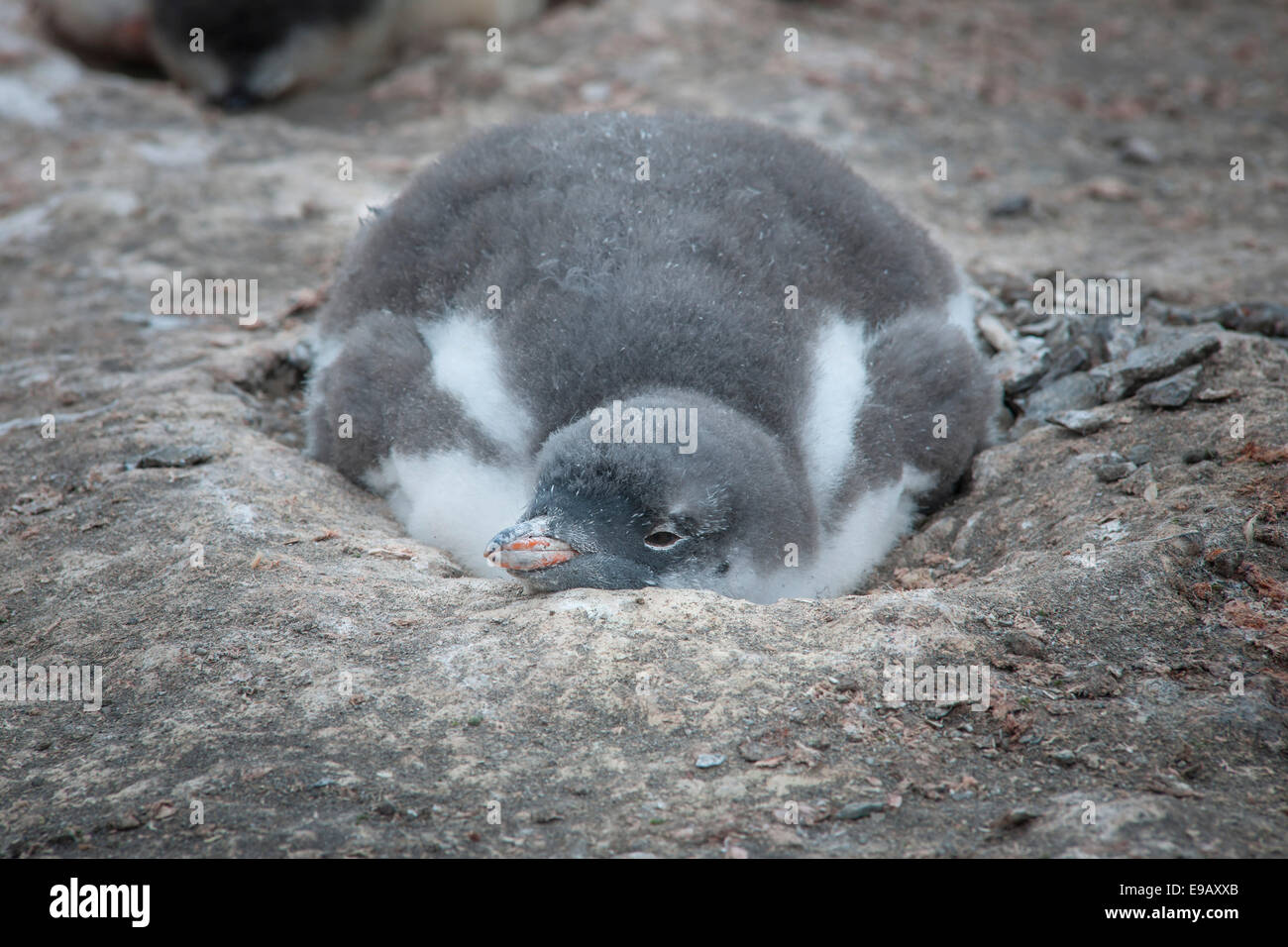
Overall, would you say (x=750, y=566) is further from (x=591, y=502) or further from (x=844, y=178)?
(x=844, y=178)

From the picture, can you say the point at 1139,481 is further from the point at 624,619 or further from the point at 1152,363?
the point at 624,619

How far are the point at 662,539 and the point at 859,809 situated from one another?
1.05m

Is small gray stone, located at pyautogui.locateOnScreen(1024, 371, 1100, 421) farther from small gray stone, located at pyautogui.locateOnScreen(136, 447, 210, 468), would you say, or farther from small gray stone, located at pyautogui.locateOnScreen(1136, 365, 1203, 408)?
small gray stone, located at pyautogui.locateOnScreen(136, 447, 210, 468)

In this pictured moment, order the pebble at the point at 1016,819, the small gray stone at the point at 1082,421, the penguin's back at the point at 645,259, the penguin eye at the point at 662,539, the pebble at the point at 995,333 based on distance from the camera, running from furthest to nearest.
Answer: the pebble at the point at 995,333, the small gray stone at the point at 1082,421, the penguin's back at the point at 645,259, the penguin eye at the point at 662,539, the pebble at the point at 1016,819

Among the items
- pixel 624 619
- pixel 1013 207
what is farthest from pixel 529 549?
pixel 1013 207

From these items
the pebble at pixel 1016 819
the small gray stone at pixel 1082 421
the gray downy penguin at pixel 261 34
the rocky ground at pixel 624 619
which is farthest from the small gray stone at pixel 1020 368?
the gray downy penguin at pixel 261 34

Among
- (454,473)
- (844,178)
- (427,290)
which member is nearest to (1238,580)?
(844,178)

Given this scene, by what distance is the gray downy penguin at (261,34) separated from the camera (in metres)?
7.33

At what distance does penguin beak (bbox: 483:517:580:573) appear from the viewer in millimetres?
2973

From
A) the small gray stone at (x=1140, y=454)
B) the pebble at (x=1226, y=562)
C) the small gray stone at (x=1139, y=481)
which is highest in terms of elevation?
the small gray stone at (x=1140, y=454)

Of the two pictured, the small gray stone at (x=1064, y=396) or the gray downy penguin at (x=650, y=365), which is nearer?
the gray downy penguin at (x=650, y=365)

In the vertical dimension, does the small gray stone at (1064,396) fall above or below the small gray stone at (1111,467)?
above

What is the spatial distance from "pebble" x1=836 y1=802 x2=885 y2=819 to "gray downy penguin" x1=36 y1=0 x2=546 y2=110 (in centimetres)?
665

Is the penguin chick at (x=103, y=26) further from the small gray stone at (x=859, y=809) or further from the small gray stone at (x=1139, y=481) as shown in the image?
the small gray stone at (x=859, y=809)
